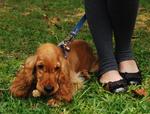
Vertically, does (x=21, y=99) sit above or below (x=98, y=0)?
below

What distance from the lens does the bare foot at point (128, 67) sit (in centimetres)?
380

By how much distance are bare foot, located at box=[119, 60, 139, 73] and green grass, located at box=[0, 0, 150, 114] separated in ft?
0.43

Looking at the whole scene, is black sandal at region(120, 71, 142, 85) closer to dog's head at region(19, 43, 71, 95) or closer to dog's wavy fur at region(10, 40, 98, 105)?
dog's wavy fur at region(10, 40, 98, 105)

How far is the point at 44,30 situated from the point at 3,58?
1.28m

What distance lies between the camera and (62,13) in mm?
6746

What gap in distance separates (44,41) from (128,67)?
1.49 meters

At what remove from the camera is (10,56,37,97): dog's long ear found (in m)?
3.24

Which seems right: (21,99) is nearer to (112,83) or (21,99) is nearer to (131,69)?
(112,83)

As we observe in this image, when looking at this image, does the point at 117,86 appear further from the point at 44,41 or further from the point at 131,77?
the point at 44,41

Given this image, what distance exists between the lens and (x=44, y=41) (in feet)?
16.7

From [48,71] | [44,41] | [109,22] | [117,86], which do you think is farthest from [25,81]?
[44,41]

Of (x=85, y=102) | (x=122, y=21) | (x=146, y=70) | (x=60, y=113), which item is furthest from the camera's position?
(x=146, y=70)

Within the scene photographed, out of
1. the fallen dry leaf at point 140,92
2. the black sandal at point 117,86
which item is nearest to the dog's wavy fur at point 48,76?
the black sandal at point 117,86

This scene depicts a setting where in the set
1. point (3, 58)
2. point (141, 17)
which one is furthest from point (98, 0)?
point (141, 17)
